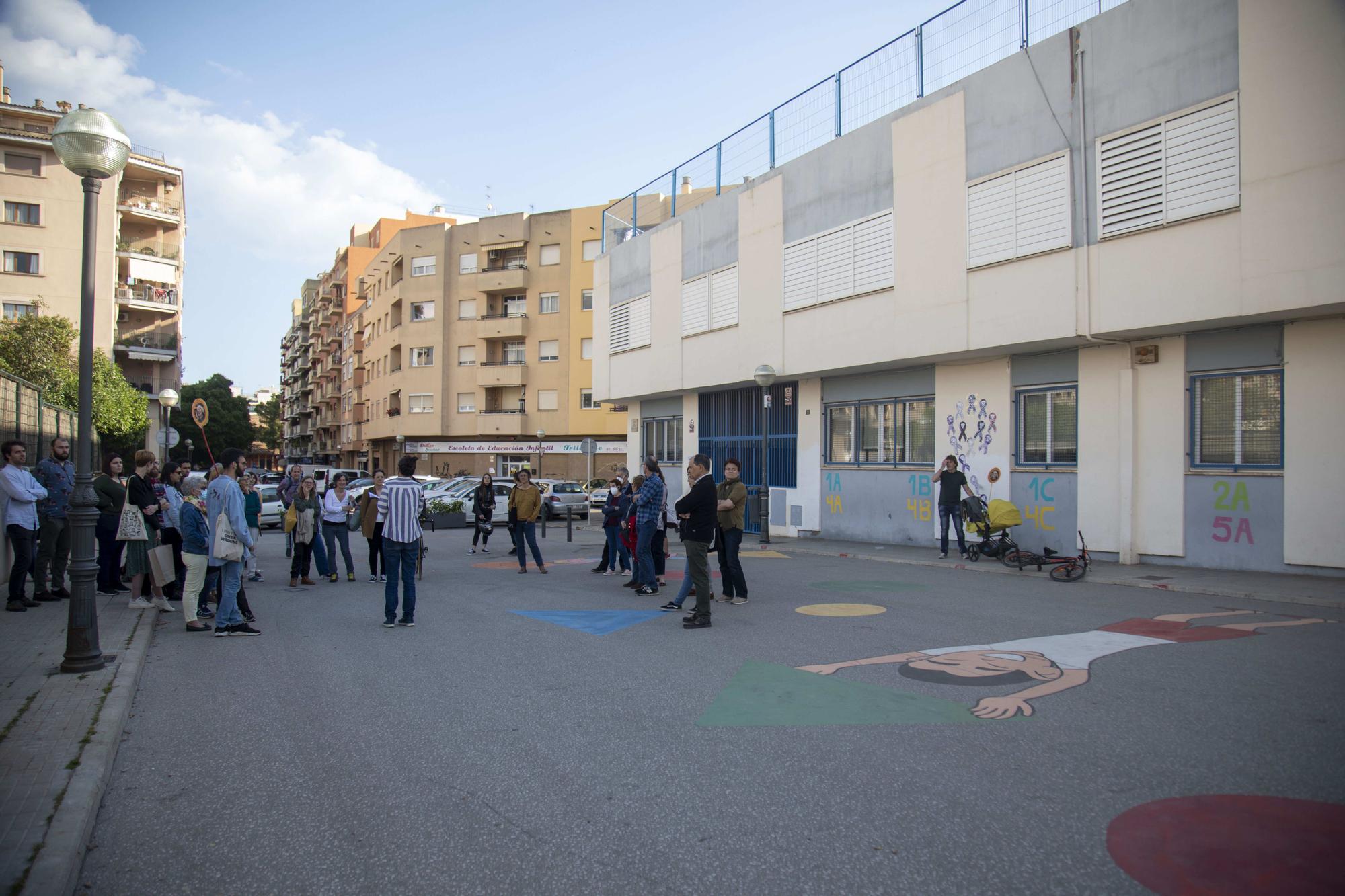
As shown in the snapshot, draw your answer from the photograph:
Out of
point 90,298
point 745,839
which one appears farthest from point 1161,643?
point 90,298

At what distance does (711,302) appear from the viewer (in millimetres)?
22844

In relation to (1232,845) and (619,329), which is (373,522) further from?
(619,329)

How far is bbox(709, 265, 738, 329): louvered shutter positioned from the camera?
21953 mm

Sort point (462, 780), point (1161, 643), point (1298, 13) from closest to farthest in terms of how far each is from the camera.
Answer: point (462, 780) → point (1161, 643) → point (1298, 13)

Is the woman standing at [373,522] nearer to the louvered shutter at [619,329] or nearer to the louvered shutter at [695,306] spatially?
the louvered shutter at [695,306]

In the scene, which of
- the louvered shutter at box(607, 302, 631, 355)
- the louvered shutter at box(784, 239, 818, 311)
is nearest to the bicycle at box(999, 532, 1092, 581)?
the louvered shutter at box(784, 239, 818, 311)

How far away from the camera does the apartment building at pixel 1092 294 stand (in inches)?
439

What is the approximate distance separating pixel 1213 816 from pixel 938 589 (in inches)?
307

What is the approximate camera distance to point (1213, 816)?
12.3ft

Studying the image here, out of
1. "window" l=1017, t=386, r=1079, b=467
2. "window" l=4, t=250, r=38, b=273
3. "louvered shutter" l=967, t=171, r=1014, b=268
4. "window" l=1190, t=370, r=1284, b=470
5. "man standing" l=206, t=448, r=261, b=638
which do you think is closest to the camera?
"man standing" l=206, t=448, r=261, b=638

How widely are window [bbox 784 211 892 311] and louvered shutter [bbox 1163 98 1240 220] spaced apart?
566 centimetres

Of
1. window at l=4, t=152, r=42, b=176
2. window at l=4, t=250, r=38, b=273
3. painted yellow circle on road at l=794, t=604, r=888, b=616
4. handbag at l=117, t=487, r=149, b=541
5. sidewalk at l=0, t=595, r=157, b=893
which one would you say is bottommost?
painted yellow circle on road at l=794, t=604, r=888, b=616

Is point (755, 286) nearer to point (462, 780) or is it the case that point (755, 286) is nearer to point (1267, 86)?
point (1267, 86)

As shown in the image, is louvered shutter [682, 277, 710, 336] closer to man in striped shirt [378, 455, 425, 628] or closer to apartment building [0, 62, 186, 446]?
man in striped shirt [378, 455, 425, 628]
